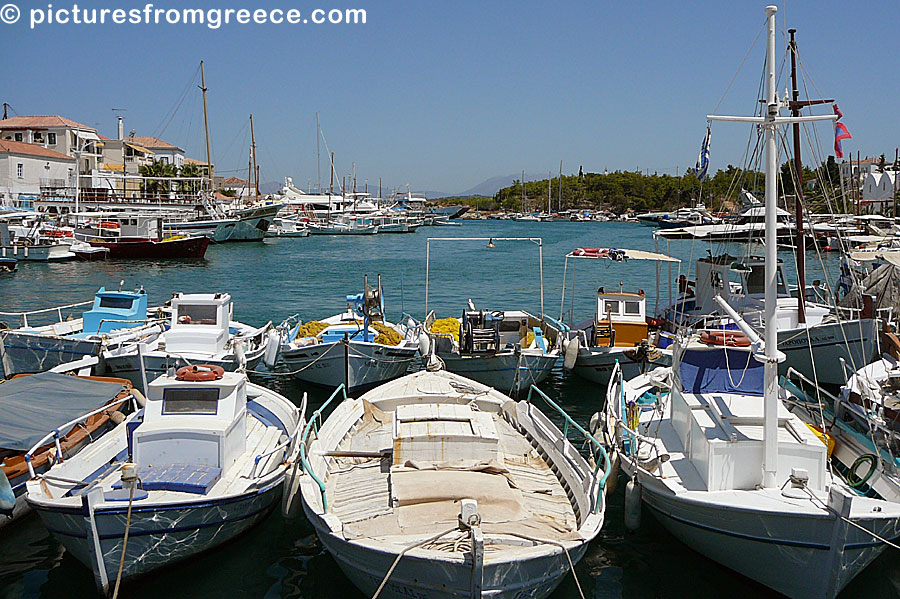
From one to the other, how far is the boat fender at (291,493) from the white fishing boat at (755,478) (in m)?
5.03

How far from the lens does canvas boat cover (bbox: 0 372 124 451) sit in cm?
1204

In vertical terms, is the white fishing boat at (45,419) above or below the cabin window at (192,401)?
below

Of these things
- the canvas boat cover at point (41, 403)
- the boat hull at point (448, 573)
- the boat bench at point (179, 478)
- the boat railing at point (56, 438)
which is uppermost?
the canvas boat cover at point (41, 403)

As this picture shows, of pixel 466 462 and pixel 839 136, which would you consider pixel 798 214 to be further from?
pixel 466 462

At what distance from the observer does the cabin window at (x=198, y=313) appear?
19859 mm

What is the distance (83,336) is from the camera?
20.9m

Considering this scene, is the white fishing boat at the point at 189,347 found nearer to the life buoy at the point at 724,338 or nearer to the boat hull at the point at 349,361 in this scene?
the boat hull at the point at 349,361

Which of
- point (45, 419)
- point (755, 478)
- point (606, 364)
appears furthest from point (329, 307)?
point (755, 478)

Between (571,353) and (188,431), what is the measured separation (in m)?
11.3

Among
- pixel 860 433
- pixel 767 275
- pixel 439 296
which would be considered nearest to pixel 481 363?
pixel 860 433

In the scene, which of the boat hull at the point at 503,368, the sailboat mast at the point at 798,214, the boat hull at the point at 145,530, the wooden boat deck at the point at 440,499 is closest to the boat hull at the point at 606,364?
the boat hull at the point at 503,368

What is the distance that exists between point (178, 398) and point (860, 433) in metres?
11.5

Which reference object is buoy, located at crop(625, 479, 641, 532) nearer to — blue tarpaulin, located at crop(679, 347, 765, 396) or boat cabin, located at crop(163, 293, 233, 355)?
blue tarpaulin, located at crop(679, 347, 765, 396)

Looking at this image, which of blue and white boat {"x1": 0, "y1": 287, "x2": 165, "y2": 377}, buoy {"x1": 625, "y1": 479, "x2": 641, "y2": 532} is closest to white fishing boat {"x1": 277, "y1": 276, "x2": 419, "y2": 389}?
blue and white boat {"x1": 0, "y1": 287, "x2": 165, "y2": 377}
